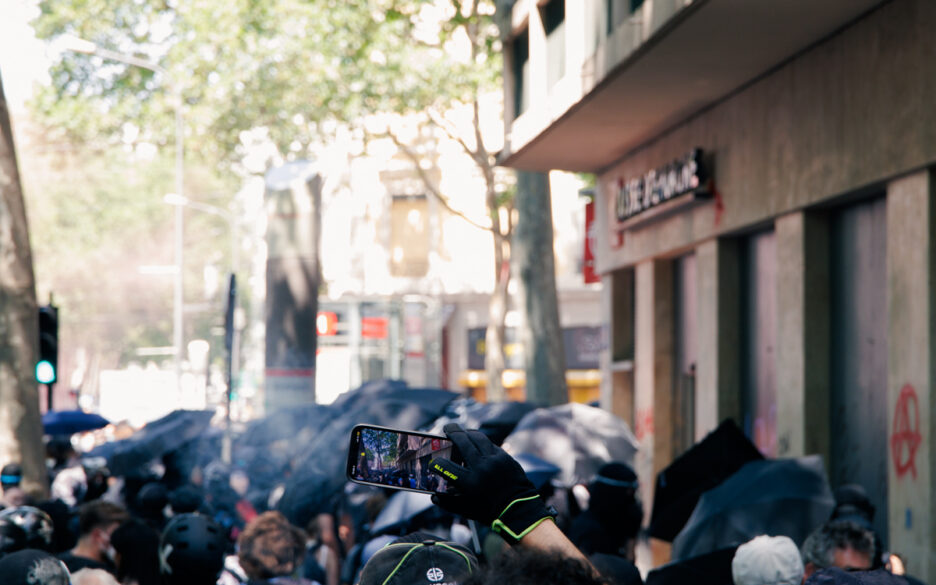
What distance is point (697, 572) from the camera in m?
5.74

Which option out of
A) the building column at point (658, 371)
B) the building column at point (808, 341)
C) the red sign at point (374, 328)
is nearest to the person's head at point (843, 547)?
the building column at point (808, 341)

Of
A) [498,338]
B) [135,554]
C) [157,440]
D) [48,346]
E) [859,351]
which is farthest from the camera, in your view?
[498,338]

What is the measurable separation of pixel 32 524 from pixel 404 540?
11.2 ft

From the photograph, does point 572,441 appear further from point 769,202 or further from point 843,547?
point 843,547

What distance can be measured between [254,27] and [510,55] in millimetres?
9684

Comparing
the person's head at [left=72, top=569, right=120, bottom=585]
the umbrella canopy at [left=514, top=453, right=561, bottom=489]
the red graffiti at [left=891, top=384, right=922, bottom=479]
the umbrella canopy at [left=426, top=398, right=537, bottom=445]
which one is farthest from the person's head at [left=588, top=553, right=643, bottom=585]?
the umbrella canopy at [left=426, top=398, right=537, bottom=445]

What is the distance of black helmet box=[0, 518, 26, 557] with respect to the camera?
5473mm

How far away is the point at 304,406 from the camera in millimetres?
14922

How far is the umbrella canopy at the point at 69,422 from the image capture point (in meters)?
16.2

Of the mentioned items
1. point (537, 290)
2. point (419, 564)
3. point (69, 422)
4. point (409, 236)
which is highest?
point (409, 236)

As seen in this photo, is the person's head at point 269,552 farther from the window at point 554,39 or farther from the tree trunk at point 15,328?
the window at point 554,39

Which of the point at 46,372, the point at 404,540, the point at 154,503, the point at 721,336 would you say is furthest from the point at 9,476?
the point at 404,540

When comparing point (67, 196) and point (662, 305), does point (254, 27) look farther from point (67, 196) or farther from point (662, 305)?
point (67, 196)

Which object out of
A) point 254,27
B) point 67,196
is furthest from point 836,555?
point 67,196
